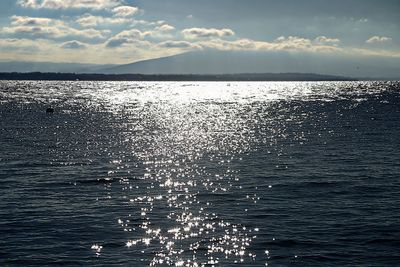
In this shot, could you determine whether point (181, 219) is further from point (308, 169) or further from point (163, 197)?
point (308, 169)

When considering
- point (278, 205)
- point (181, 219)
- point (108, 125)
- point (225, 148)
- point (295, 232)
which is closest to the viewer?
point (295, 232)

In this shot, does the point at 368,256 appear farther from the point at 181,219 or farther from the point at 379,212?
the point at 181,219

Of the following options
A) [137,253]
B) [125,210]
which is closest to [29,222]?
[125,210]

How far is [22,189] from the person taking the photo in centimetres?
4775

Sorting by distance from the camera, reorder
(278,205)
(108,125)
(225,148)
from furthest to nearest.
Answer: (108,125), (225,148), (278,205)

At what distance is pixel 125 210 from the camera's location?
4075 cm

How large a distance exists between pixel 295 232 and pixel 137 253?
405 inches

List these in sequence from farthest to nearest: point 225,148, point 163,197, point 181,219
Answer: point 225,148 < point 163,197 < point 181,219

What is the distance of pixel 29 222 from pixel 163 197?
11.6 m

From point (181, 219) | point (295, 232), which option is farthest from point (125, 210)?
point (295, 232)

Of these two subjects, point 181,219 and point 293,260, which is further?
point 181,219

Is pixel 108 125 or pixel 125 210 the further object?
pixel 108 125

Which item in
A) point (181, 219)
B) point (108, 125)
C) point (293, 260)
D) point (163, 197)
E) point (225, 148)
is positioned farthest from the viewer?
point (108, 125)

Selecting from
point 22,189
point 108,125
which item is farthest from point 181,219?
point 108,125
